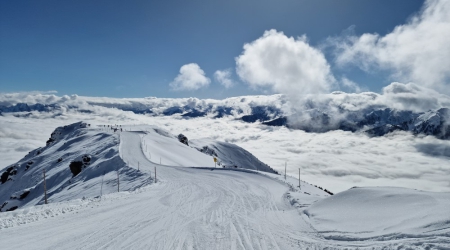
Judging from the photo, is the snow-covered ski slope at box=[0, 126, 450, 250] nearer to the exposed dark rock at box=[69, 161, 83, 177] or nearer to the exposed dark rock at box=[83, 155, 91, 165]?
the exposed dark rock at box=[69, 161, 83, 177]

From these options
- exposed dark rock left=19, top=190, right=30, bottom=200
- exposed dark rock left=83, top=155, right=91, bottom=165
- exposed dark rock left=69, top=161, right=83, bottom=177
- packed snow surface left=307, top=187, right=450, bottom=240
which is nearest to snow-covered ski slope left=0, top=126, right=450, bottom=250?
packed snow surface left=307, top=187, right=450, bottom=240

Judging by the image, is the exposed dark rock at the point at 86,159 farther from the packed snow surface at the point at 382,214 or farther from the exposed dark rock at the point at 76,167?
the packed snow surface at the point at 382,214

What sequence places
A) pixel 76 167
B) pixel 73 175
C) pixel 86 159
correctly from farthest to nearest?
pixel 86 159, pixel 76 167, pixel 73 175

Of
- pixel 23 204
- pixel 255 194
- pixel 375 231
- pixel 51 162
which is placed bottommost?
pixel 23 204

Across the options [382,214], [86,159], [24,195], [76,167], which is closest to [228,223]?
[382,214]

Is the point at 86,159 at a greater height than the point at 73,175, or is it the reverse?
the point at 86,159

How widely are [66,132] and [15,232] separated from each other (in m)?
130

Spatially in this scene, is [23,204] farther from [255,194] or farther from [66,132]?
[66,132]

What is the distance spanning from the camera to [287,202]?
22.3 metres

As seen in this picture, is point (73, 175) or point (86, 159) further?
point (86, 159)

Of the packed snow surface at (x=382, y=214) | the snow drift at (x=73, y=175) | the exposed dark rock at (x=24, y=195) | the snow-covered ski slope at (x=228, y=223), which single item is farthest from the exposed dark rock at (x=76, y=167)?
the packed snow surface at (x=382, y=214)

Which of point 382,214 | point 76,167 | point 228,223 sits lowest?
point 76,167

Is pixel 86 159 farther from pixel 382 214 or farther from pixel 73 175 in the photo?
pixel 382 214

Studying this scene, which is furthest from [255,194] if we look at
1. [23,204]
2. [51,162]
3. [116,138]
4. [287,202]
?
[51,162]
